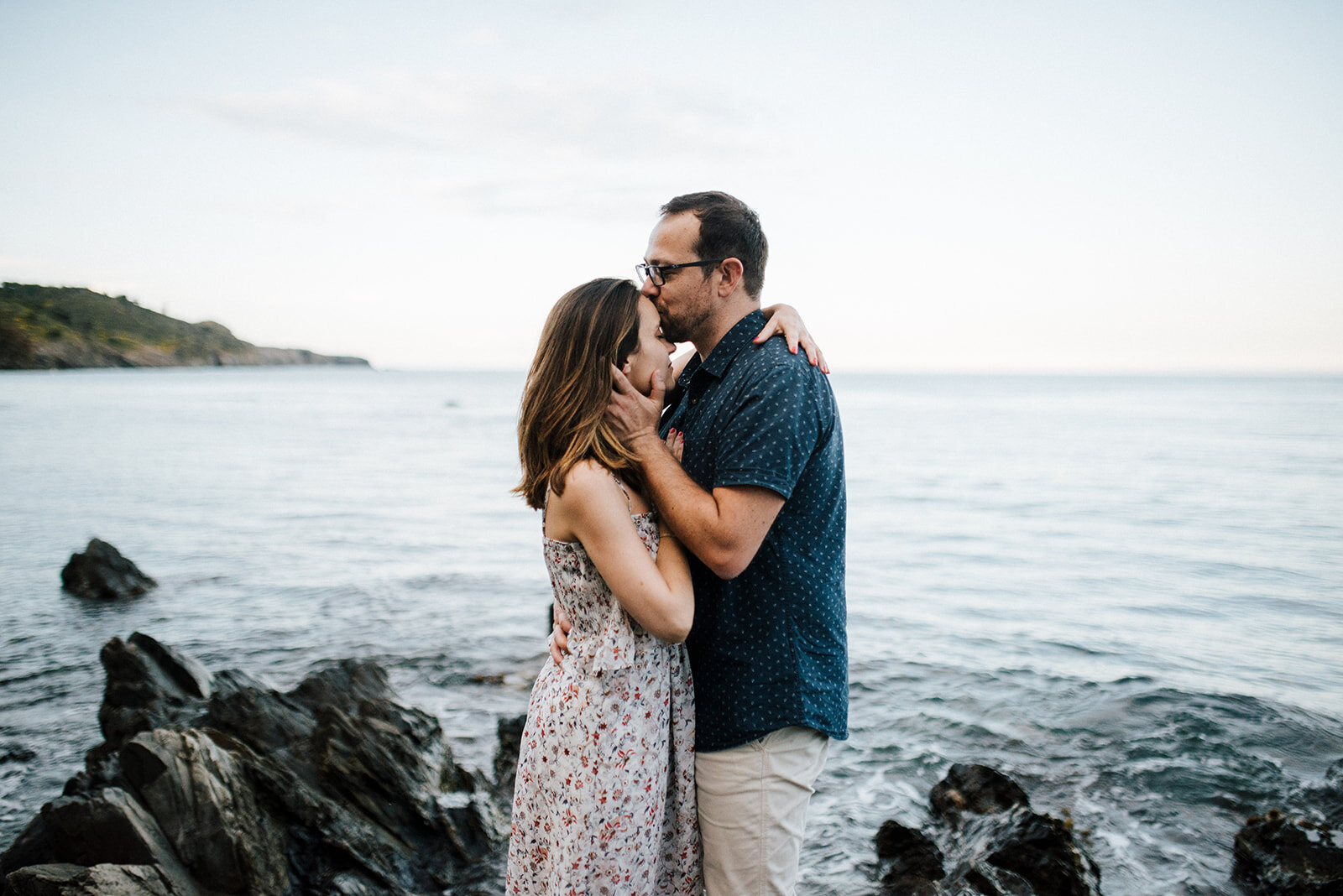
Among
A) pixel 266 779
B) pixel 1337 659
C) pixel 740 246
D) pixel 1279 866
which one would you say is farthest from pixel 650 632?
pixel 1337 659

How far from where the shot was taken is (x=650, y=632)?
110 inches

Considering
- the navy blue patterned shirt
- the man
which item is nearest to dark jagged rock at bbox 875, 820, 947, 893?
the man

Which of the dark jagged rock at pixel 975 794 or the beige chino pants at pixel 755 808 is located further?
the dark jagged rock at pixel 975 794

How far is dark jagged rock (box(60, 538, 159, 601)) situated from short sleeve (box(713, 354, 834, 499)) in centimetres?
1310

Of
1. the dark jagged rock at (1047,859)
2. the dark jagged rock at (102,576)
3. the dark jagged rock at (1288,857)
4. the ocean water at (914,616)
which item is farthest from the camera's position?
the dark jagged rock at (102,576)

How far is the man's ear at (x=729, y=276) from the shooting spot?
126 inches

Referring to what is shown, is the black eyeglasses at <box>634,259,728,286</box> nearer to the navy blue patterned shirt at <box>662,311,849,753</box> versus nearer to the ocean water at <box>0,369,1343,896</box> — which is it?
the navy blue patterned shirt at <box>662,311,849,753</box>

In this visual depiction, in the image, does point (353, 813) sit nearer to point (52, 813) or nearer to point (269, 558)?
point (52, 813)

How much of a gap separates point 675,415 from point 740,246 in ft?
2.21

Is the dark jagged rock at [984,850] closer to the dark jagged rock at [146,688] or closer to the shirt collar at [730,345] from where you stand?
the shirt collar at [730,345]

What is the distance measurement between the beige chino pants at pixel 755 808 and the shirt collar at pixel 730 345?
1276 millimetres

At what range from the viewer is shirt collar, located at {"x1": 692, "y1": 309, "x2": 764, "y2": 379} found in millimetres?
3180

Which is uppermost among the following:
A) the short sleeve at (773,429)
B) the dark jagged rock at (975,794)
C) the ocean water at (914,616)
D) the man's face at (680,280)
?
the man's face at (680,280)

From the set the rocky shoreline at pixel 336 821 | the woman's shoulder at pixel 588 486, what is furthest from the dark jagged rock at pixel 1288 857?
the woman's shoulder at pixel 588 486
